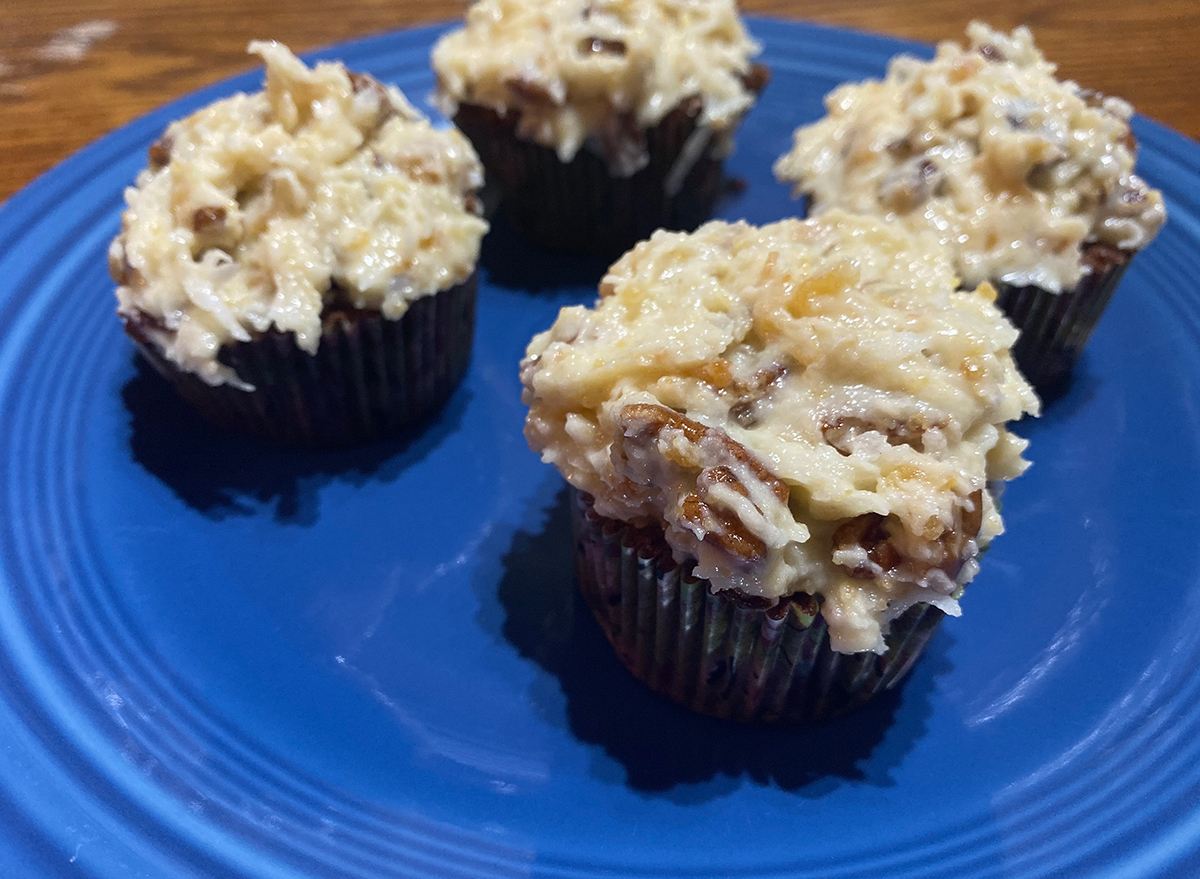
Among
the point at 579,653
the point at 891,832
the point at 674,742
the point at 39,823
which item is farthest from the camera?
the point at 579,653

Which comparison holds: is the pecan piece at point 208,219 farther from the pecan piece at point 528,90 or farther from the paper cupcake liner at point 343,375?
the pecan piece at point 528,90

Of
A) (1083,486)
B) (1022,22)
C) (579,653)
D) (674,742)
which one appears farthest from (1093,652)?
(1022,22)

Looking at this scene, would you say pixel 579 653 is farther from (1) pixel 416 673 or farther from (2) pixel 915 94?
(2) pixel 915 94

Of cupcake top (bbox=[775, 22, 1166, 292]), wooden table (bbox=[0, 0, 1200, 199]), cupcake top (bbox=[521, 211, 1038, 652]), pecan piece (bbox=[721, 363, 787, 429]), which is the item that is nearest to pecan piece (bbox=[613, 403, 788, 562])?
cupcake top (bbox=[521, 211, 1038, 652])

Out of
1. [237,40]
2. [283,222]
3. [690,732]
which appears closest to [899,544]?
[690,732]

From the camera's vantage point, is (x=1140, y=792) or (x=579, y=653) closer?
(x=1140, y=792)

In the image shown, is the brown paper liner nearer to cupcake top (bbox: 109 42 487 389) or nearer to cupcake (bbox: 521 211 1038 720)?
cupcake top (bbox: 109 42 487 389)

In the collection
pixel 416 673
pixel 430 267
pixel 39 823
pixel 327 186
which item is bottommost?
pixel 416 673
